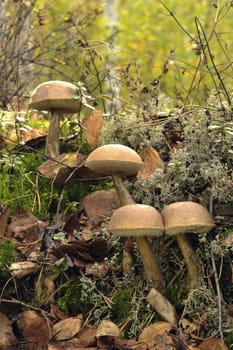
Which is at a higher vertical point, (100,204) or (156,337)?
(100,204)

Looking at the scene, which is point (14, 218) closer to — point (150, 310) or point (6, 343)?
point (6, 343)

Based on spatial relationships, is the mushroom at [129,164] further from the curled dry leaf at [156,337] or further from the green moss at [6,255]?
the green moss at [6,255]

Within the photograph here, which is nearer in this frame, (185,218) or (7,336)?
(185,218)

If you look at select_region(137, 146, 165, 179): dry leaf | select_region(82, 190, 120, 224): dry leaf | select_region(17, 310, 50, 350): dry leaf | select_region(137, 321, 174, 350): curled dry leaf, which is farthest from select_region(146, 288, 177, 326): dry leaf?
select_region(137, 146, 165, 179): dry leaf

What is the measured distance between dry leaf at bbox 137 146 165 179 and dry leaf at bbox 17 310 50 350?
109cm

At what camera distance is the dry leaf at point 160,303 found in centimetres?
263

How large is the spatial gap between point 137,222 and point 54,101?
4.14 ft

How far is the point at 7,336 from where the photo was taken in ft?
8.58

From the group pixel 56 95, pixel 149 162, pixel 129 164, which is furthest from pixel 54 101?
pixel 129 164

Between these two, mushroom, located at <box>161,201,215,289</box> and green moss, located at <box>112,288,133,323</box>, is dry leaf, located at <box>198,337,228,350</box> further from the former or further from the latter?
green moss, located at <box>112,288,133,323</box>

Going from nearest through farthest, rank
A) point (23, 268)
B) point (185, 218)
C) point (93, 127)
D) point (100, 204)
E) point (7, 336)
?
point (185, 218) → point (7, 336) → point (23, 268) → point (100, 204) → point (93, 127)

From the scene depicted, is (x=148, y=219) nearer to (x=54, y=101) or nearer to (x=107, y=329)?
(x=107, y=329)

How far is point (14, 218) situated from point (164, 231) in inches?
43.5

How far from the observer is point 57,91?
329 centimetres
